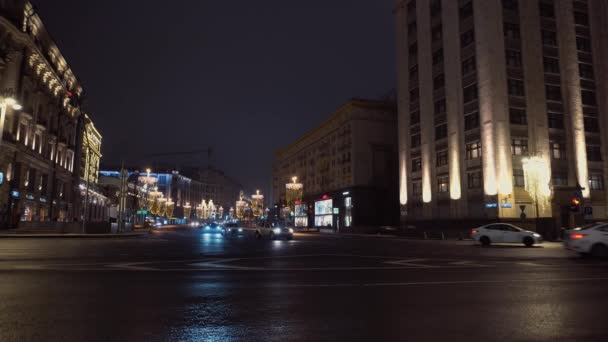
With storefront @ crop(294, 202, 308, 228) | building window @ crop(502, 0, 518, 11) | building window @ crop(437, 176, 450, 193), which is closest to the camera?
building window @ crop(502, 0, 518, 11)

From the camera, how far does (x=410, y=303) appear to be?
A: 659 centimetres

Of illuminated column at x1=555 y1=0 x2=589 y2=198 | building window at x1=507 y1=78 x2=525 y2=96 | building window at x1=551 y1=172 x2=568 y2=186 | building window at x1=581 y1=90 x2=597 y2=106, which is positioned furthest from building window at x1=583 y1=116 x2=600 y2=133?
building window at x1=507 y1=78 x2=525 y2=96

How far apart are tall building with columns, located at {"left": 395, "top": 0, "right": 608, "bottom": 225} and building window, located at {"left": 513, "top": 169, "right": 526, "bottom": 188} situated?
104 millimetres

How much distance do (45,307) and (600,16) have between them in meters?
60.6

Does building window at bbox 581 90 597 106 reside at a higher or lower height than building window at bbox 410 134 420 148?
higher

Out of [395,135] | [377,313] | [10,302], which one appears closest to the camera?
[377,313]

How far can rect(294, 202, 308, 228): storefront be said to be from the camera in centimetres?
8913

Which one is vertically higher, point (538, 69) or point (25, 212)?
point (538, 69)

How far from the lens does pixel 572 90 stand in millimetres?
44875

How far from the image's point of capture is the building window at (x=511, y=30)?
43.7 m

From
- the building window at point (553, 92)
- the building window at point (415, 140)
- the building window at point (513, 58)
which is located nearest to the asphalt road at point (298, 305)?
the building window at point (513, 58)

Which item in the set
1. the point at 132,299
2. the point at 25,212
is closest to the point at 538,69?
the point at 132,299

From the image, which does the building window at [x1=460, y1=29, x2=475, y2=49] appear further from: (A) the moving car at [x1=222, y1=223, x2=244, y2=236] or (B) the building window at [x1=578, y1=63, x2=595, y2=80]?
(A) the moving car at [x1=222, y1=223, x2=244, y2=236]

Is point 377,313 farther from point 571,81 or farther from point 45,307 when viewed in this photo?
point 571,81
